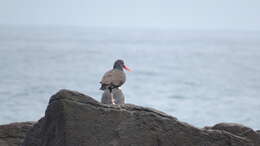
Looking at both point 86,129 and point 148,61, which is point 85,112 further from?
point 148,61

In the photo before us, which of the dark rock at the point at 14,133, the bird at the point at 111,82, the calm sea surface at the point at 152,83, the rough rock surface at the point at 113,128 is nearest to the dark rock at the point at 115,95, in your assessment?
the bird at the point at 111,82

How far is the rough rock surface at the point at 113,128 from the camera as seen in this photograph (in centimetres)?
1221

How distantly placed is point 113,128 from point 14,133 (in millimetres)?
2735

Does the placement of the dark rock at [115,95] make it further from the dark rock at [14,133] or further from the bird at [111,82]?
the dark rock at [14,133]

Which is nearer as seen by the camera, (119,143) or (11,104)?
(119,143)

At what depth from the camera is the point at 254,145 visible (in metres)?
13.2

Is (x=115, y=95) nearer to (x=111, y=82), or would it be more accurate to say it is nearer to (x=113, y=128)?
(x=111, y=82)

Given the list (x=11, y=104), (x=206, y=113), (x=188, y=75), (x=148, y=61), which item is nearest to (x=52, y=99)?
(x=11, y=104)

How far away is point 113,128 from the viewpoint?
12.3m

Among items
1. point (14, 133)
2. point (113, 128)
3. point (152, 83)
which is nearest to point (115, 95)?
point (14, 133)

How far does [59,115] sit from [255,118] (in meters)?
72.5

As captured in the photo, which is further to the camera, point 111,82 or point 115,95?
point 115,95

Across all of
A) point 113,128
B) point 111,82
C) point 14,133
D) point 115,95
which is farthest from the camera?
point 115,95

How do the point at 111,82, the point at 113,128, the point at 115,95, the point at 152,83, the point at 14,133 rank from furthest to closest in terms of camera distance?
the point at 152,83, the point at 115,95, the point at 111,82, the point at 14,133, the point at 113,128
